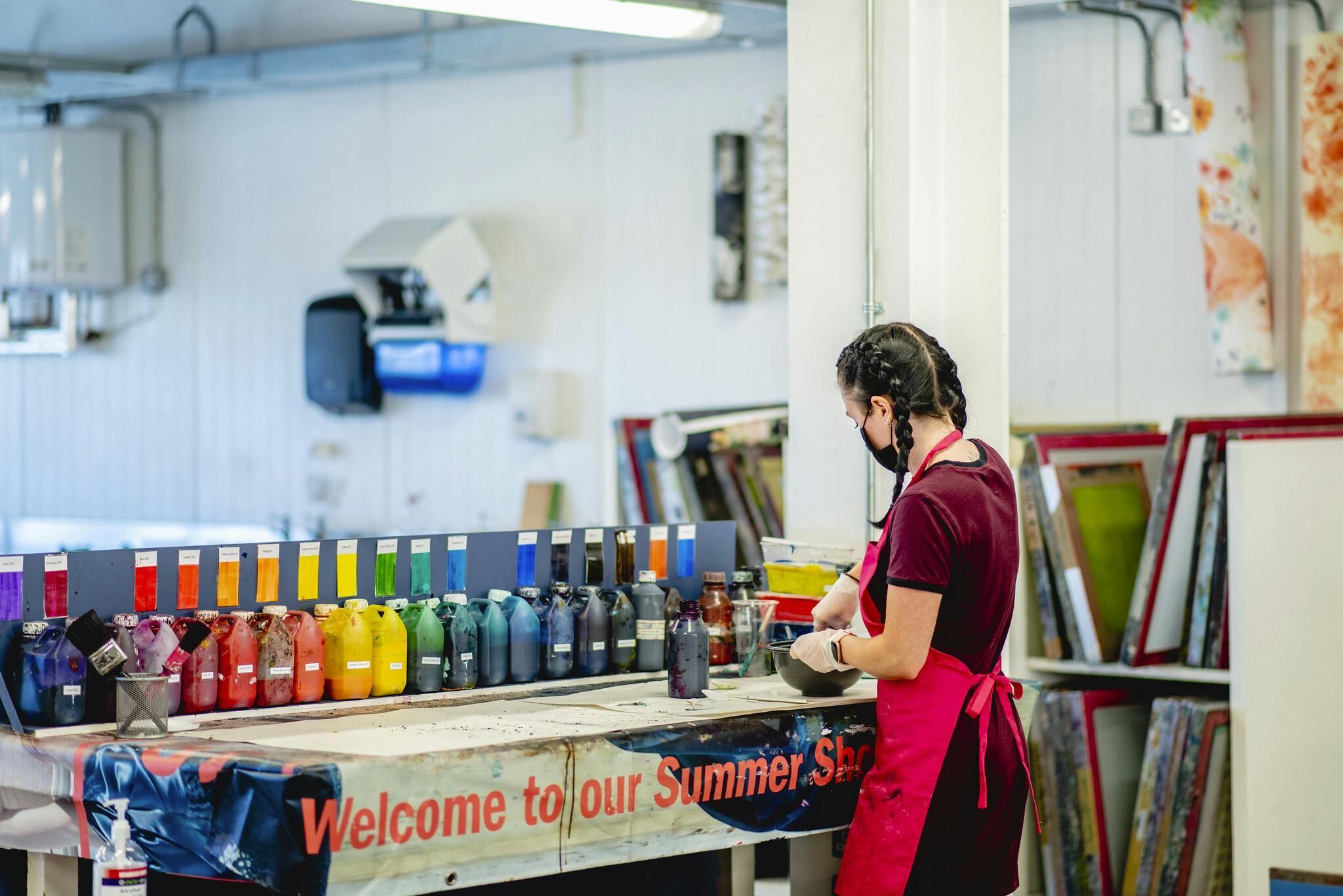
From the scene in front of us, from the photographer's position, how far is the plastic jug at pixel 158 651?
3.43 m

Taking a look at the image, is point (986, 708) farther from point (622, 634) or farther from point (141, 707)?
point (141, 707)

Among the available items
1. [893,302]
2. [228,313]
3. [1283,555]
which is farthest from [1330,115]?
[228,313]

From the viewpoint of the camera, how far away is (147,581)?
11.7 ft

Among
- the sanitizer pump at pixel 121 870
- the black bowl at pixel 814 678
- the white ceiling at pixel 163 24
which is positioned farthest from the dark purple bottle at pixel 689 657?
the white ceiling at pixel 163 24

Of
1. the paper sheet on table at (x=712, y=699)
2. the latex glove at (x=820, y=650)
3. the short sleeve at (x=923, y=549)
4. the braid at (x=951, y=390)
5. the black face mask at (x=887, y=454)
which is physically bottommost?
the paper sheet on table at (x=712, y=699)

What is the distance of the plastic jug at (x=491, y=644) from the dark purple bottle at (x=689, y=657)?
45 centimetres

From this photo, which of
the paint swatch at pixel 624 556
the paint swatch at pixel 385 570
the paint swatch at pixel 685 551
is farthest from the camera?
the paint swatch at pixel 685 551

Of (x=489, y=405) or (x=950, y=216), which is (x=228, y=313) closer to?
(x=489, y=405)

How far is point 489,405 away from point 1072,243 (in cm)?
293

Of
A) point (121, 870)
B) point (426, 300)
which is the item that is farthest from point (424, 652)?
point (426, 300)

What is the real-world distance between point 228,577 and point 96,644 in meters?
0.43

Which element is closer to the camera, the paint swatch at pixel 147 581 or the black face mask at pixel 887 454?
the black face mask at pixel 887 454

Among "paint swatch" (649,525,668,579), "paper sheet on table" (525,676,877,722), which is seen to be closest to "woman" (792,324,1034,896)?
"paper sheet on table" (525,676,877,722)

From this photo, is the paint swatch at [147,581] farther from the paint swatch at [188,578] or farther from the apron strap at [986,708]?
the apron strap at [986,708]
